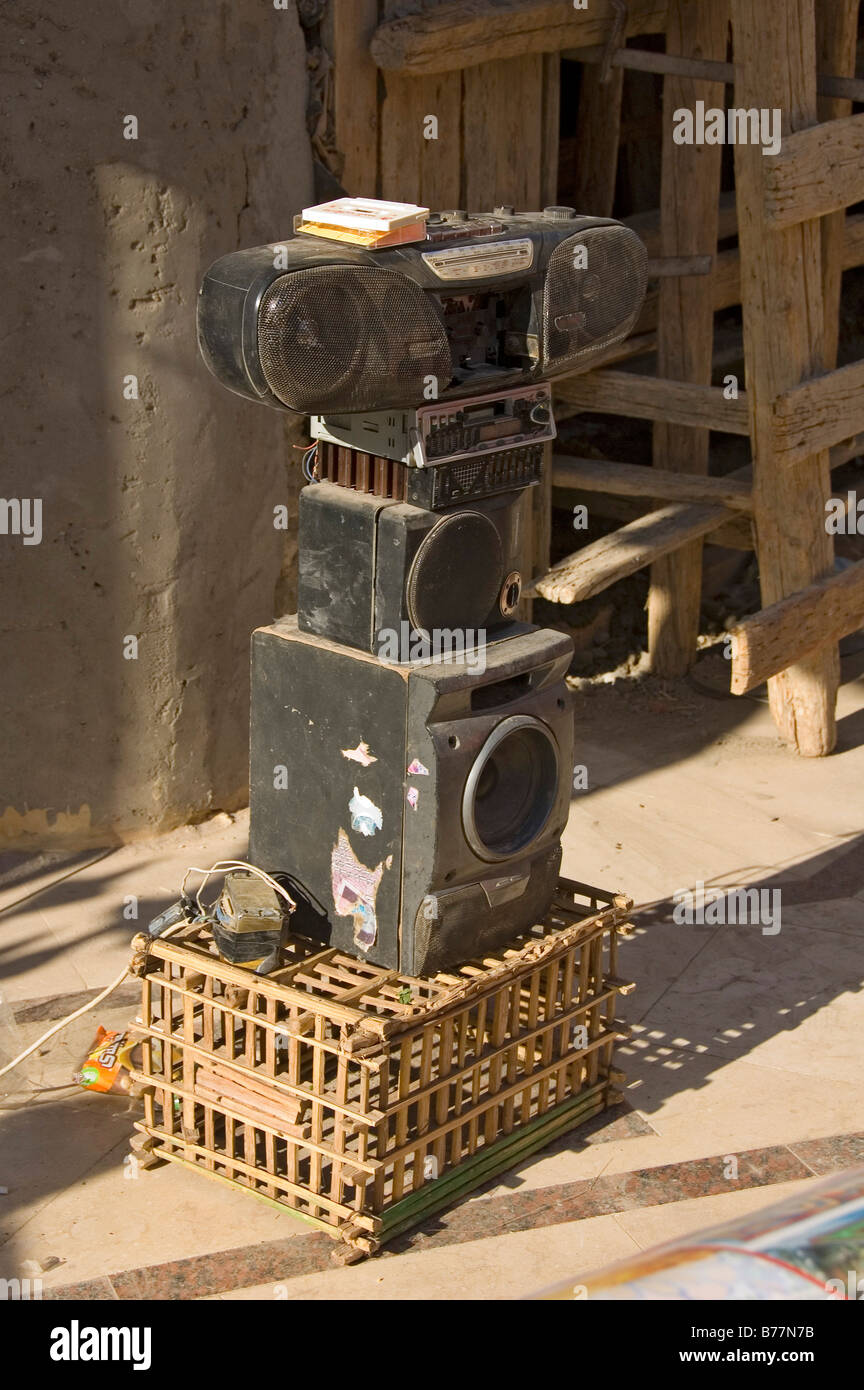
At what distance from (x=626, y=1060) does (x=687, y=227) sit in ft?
13.4

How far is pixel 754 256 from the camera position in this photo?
25.1 ft

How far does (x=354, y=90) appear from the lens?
7.23 metres

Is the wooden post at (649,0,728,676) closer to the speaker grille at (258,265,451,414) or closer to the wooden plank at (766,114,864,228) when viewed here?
the wooden plank at (766,114,864,228)

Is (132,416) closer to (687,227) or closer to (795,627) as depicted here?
(687,227)

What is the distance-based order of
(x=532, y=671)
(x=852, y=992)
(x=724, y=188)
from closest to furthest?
(x=532, y=671)
(x=852, y=992)
(x=724, y=188)

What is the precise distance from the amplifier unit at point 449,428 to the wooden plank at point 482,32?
102 inches

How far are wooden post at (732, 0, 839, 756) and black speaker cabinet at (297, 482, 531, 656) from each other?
9.43 feet

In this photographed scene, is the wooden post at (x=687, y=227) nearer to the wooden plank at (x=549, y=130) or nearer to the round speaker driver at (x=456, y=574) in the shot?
the wooden plank at (x=549, y=130)

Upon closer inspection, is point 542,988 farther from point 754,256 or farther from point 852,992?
point 754,256

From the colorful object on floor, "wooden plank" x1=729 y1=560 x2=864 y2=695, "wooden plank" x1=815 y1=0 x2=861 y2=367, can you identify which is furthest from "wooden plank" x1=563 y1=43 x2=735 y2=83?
the colorful object on floor

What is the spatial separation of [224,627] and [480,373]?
2.62 meters

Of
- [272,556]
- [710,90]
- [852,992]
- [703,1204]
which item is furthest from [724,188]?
[703,1204]

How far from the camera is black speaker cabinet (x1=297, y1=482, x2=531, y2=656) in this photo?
4910 mm

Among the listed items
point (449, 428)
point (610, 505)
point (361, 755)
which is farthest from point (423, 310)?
point (610, 505)
